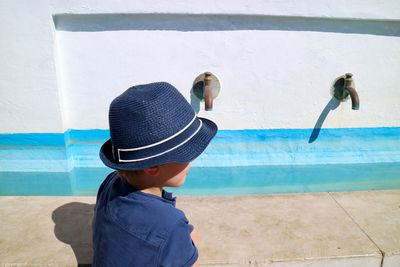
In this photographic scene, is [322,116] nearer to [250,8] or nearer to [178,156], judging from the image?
[250,8]

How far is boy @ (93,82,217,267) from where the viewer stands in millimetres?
1200

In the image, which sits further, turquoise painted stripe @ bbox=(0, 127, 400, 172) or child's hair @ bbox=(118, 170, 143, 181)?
turquoise painted stripe @ bbox=(0, 127, 400, 172)

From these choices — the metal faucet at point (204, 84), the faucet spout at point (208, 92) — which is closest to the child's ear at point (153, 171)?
the faucet spout at point (208, 92)

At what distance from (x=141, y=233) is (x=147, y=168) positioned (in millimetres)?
221

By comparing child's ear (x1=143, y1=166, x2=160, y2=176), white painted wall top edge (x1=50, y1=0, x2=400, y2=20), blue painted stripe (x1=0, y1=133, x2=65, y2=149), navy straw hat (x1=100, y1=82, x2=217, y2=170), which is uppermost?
white painted wall top edge (x1=50, y1=0, x2=400, y2=20)

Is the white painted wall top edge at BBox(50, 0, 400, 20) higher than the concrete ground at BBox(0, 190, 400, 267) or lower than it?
higher

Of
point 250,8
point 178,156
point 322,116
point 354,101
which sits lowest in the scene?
point 322,116

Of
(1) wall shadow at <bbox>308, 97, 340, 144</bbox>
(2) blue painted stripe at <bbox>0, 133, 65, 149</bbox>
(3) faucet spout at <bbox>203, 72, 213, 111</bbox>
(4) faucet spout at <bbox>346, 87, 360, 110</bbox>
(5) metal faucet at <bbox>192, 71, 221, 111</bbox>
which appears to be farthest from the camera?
(1) wall shadow at <bbox>308, 97, 340, 144</bbox>

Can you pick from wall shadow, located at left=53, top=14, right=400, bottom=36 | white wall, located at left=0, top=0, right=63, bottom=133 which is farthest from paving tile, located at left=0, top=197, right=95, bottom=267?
wall shadow, located at left=53, top=14, right=400, bottom=36

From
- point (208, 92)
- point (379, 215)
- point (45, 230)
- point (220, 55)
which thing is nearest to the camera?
point (45, 230)

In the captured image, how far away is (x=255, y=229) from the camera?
2.10 metres

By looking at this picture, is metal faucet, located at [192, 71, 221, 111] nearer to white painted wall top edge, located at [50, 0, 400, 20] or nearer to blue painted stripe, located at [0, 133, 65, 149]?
white painted wall top edge, located at [50, 0, 400, 20]

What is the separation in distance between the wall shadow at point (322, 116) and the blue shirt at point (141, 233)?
254cm

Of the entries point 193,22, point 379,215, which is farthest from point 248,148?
Result: point 379,215
